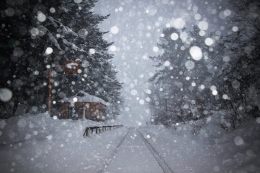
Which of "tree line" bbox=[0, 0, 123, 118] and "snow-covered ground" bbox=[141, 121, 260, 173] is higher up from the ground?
"tree line" bbox=[0, 0, 123, 118]

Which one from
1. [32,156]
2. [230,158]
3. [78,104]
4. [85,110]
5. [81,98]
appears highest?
[81,98]

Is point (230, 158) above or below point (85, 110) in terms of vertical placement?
below

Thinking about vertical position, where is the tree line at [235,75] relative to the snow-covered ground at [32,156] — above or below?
above

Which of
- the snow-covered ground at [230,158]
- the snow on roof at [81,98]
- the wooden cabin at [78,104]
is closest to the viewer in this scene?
the snow-covered ground at [230,158]

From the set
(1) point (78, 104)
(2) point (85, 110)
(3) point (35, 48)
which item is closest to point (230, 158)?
(3) point (35, 48)

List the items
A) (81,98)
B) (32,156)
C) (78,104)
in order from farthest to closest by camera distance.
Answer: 1. (78,104)
2. (81,98)
3. (32,156)

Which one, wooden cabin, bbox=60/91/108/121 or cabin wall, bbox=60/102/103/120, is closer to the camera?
wooden cabin, bbox=60/91/108/121

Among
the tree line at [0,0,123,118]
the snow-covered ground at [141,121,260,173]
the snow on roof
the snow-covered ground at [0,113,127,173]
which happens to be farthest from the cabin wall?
the snow-covered ground at [141,121,260,173]

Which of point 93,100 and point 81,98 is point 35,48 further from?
point 93,100

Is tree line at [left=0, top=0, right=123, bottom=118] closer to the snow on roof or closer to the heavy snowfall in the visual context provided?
the heavy snowfall

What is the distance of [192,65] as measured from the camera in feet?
95.8

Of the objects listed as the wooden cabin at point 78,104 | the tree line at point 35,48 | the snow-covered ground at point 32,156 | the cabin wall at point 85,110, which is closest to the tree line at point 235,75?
the snow-covered ground at point 32,156

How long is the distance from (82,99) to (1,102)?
1212 centimetres

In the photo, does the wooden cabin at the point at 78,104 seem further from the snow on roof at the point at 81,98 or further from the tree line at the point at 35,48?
the tree line at the point at 35,48
